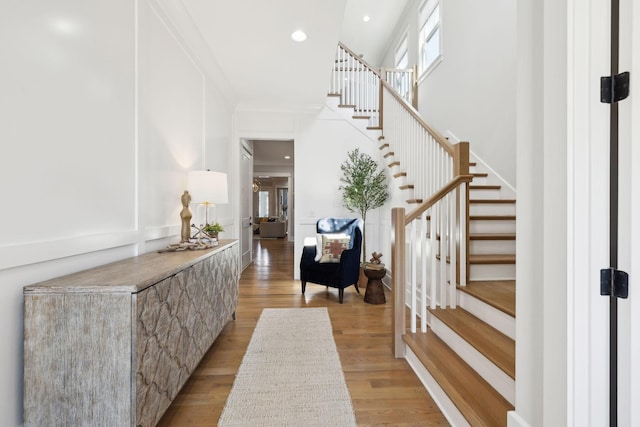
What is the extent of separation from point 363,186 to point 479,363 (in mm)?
2864

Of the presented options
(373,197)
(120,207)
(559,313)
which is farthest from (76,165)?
(373,197)

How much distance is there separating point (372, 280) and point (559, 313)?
8.36 feet

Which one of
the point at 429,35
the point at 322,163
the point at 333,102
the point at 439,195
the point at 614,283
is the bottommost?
the point at 614,283

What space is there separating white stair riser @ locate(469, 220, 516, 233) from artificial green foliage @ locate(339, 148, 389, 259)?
1.51 metres

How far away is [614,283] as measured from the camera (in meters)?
0.90

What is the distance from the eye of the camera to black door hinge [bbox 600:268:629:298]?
877mm

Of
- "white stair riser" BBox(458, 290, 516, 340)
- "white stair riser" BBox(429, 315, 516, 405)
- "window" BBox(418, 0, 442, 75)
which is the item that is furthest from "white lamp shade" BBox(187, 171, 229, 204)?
"window" BBox(418, 0, 442, 75)

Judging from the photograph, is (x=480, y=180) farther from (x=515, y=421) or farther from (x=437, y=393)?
(x=515, y=421)

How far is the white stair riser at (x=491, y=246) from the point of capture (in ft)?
8.75

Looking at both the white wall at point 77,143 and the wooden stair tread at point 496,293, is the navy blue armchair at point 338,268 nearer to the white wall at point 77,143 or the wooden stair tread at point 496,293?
the wooden stair tread at point 496,293

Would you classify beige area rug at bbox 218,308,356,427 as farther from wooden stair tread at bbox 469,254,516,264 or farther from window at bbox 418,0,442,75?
window at bbox 418,0,442,75

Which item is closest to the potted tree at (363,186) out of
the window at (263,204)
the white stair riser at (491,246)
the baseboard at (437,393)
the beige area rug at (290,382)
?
the white stair riser at (491,246)

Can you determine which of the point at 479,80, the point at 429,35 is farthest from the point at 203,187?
the point at 429,35

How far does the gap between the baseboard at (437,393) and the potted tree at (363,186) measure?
80.6 inches
